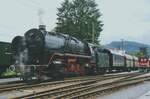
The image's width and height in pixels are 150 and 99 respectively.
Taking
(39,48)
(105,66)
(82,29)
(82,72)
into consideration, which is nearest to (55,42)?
(39,48)

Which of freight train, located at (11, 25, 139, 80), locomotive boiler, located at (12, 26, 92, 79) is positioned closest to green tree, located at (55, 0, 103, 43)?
freight train, located at (11, 25, 139, 80)

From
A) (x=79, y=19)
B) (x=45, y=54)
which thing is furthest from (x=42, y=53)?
(x=79, y=19)

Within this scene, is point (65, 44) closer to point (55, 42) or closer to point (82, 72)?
point (55, 42)

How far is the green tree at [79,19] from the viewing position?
3145 inches

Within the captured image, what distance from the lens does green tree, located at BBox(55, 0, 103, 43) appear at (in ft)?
262

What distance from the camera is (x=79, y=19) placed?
272 feet

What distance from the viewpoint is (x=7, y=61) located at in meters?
33.2

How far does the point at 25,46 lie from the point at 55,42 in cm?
216

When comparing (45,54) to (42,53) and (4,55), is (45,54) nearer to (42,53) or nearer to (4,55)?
(42,53)

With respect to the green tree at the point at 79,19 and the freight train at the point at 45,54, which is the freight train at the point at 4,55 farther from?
the green tree at the point at 79,19

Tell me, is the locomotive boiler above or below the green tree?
below

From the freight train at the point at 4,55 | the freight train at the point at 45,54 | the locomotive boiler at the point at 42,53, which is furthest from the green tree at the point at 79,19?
the locomotive boiler at the point at 42,53

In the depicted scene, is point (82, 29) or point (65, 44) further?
point (82, 29)

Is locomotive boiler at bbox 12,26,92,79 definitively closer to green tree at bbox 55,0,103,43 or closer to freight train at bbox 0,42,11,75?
freight train at bbox 0,42,11,75
